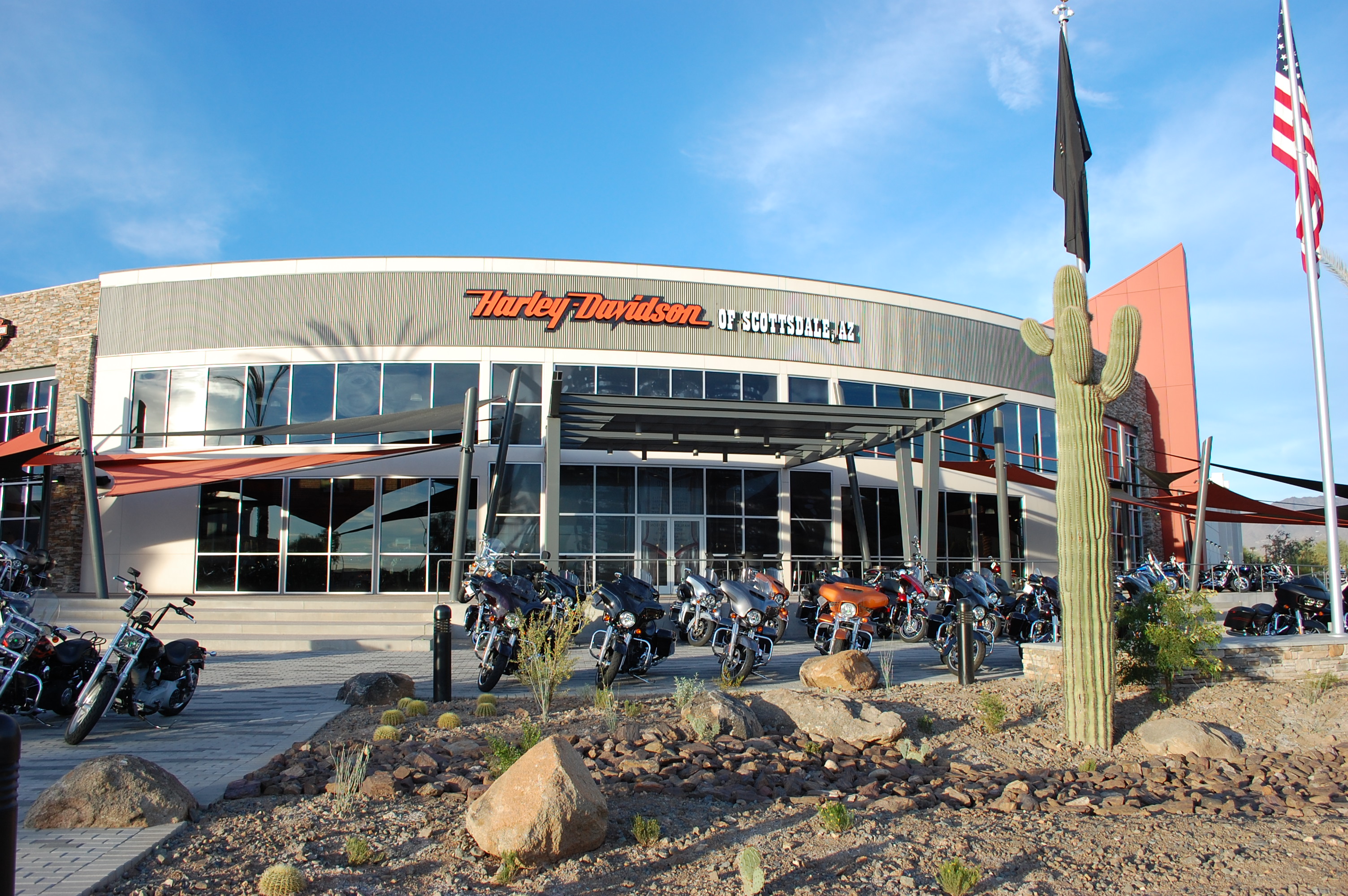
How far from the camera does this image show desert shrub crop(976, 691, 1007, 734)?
7406 mm

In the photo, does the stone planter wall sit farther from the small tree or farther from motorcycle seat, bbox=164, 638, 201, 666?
motorcycle seat, bbox=164, 638, 201, 666

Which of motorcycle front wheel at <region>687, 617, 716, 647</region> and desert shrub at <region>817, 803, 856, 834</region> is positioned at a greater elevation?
motorcycle front wheel at <region>687, 617, 716, 647</region>

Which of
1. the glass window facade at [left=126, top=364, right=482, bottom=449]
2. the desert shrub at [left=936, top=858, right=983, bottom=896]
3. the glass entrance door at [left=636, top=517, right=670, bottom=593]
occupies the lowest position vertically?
the desert shrub at [left=936, top=858, right=983, bottom=896]

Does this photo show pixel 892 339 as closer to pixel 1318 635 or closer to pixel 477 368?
pixel 477 368

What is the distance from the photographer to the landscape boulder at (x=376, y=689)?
788 cm

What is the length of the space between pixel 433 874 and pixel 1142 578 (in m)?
14.9

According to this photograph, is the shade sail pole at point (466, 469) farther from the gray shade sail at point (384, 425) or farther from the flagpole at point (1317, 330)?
the flagpole at point (1317, 330)

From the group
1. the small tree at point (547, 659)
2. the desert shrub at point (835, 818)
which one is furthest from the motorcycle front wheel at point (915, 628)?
the desert shrub at point (835, 818)

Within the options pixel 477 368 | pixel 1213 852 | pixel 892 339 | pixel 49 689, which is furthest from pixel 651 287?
pixel 1213 852

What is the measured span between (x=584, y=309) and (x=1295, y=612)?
14.6 metres

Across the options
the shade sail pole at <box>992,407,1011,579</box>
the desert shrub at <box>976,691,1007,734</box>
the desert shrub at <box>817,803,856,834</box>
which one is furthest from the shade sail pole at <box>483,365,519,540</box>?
the desert shrub at <box>817,803,856,834</box>

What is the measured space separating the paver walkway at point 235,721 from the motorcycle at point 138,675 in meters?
0.16

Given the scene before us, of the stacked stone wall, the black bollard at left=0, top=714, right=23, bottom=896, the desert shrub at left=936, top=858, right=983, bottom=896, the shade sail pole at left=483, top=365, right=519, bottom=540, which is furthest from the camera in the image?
the stacked stone wall

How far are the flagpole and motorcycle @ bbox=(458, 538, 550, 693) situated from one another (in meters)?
8.87
